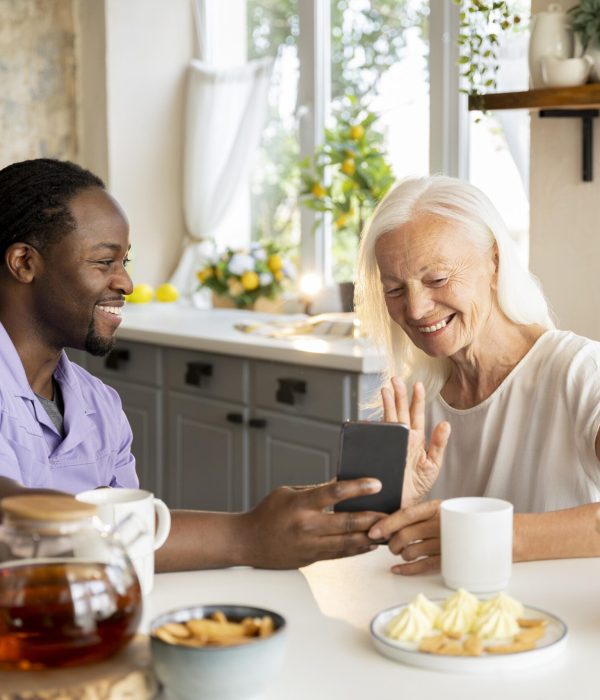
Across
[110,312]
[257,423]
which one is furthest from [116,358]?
[110,312]

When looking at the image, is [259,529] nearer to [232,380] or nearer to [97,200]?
[97,200]

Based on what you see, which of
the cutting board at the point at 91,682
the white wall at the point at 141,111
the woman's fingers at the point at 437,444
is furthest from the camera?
the white wall at the point at 141,111

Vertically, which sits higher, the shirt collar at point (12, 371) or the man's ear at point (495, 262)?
the man's ear at point (495, 262)

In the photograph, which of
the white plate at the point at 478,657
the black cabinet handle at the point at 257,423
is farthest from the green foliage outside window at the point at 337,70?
the white plate at the point at 478,657

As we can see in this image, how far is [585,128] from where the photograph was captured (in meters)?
2.74

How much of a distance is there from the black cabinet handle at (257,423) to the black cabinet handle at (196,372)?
0.26 m

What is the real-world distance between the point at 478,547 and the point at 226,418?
2.26 m

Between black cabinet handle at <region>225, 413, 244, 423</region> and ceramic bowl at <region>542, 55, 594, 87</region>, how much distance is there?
54.4 inches

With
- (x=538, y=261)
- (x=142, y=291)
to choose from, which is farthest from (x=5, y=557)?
(x=142, y=291)

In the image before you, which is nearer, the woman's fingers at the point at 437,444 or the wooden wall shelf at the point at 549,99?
the woman's fingers at the point at 437,444

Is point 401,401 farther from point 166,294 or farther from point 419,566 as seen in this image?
point 166,294

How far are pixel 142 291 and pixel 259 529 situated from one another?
3.21 meters

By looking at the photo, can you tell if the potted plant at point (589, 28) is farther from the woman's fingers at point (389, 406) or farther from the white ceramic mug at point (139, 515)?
the white ceramic mug at point (139, 515)

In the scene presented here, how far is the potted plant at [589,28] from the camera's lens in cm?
261
